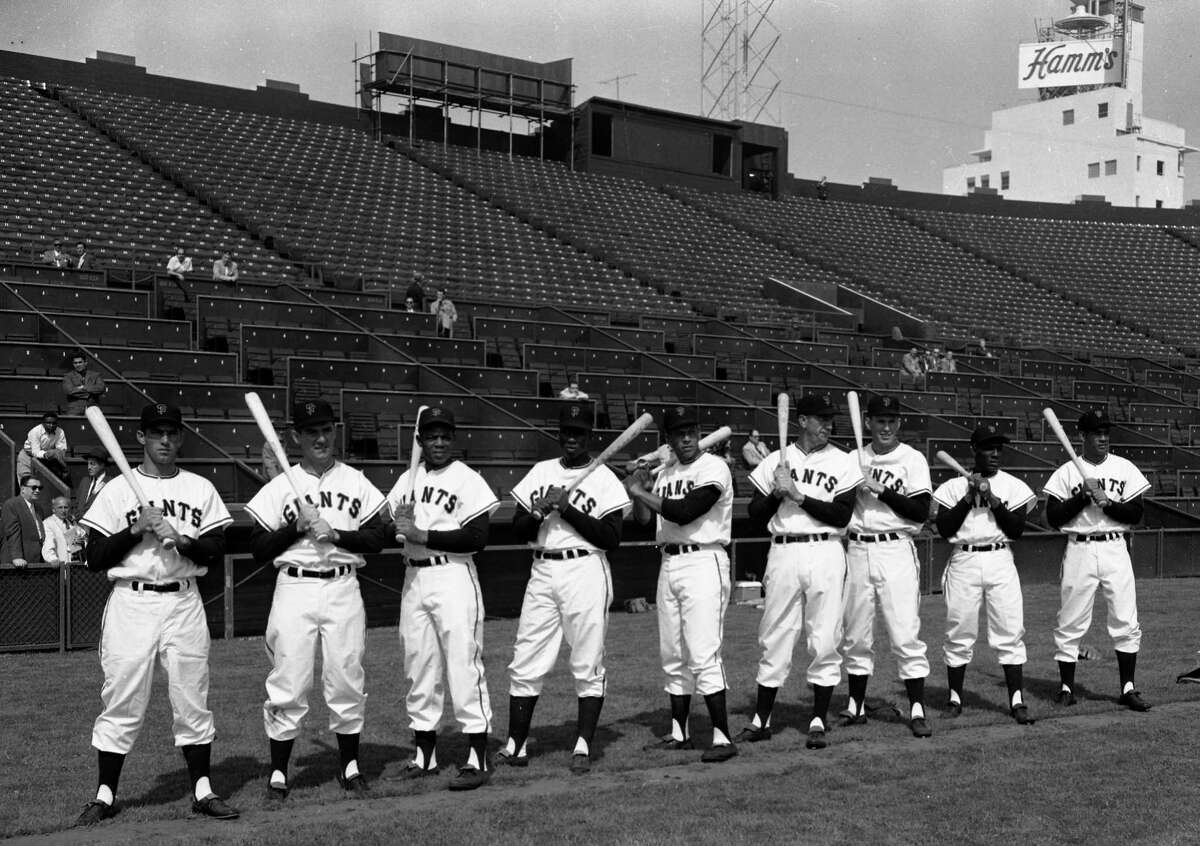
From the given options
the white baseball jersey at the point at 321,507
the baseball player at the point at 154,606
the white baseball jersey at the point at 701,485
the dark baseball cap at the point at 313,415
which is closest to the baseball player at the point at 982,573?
the white baseball jersey at the point at 701,485

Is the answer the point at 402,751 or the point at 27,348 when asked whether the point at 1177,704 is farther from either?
the point at 27,348

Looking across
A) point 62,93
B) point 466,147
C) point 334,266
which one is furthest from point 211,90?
point 334,266

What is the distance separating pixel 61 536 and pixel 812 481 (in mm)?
7977

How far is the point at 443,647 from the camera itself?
7.35m

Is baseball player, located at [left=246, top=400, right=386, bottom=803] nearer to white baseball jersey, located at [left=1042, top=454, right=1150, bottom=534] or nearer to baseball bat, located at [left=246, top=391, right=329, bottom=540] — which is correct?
baseball bat, located at [left=246, top=391, right=329, bottom=540]

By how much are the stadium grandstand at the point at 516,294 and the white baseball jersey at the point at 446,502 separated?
5988mm

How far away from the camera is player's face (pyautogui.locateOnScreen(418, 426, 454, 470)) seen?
293 inches

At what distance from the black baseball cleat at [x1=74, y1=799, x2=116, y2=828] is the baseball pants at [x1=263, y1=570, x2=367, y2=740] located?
34.2 inches

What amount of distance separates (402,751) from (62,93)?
28694 millimetres

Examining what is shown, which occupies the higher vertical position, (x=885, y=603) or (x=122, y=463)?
(x=122, y=463)

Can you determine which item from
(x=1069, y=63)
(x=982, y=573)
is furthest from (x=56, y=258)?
(x=1069, y=63)

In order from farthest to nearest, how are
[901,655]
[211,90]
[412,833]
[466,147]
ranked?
[466,147] < [211,90] < [901,655] < [412,833]

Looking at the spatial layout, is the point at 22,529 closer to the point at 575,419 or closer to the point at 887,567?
the point at 575,419

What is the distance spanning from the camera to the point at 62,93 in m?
31.9
